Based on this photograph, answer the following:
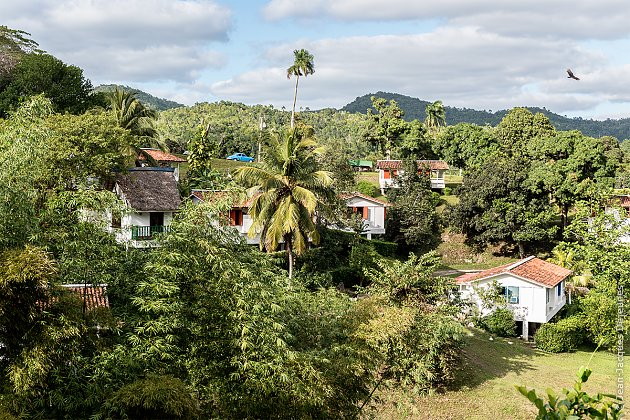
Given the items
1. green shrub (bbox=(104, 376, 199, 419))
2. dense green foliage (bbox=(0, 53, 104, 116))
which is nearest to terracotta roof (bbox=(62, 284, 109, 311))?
green shrub (bbox=(104, 376, 199, 419))

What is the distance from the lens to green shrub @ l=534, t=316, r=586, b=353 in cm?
2897

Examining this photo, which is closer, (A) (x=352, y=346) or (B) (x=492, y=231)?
(A) (x=352, y=346)

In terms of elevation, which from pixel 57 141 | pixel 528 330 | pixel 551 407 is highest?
pixel 57 141

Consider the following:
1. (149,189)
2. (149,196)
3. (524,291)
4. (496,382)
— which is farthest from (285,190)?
(524,291)

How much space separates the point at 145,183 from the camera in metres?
32.1

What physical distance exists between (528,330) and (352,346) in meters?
19.5

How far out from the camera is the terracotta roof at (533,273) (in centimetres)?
2992

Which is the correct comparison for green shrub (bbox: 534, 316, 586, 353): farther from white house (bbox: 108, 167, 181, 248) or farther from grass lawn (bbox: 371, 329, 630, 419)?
white house (bbox: 108, 167, 181, 248)

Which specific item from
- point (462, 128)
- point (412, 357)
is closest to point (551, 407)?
point (412, 357)

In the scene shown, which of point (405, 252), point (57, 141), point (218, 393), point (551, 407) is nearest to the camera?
point (551, 407)

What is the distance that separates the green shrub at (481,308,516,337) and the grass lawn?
0.63m

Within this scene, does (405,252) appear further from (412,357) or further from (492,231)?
(412,357)

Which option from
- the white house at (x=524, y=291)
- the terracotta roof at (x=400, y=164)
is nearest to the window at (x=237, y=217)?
the white house at (x=524, y=291)

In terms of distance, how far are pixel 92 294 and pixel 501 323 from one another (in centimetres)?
2327
